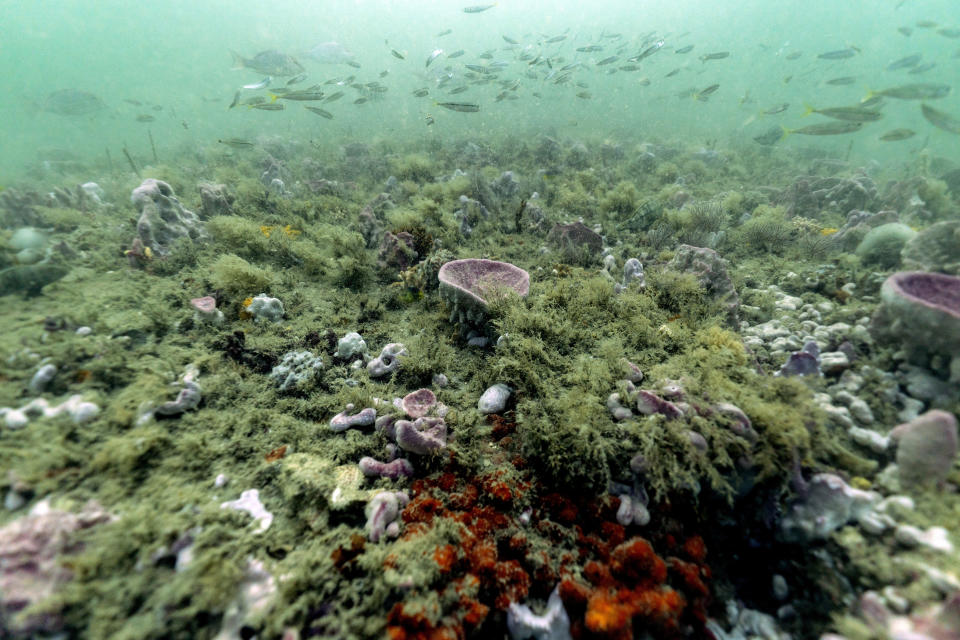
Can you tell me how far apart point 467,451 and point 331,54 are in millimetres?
27545

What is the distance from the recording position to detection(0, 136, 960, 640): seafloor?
7.72 ft

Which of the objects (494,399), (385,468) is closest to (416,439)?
(385,468)

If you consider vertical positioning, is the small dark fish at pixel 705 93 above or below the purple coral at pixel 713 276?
above

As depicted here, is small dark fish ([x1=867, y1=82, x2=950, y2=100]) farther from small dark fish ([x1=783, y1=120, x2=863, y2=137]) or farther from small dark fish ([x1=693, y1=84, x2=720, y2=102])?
small dark fish ([x1=693, y1=84, x2=720, y2=102])

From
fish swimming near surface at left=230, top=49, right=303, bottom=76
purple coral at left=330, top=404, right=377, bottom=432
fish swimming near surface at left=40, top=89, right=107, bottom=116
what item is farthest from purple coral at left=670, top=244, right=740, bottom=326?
fish swimming near surface at left=40, top=89, right=107, bottom=116

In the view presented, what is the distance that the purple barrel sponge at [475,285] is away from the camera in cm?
503

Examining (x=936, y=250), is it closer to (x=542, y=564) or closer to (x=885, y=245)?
(x=885, y=245)

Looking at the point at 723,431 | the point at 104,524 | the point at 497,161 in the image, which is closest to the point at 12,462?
the point at 104,524

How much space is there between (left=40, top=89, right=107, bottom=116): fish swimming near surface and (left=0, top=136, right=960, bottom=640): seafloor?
24349mm

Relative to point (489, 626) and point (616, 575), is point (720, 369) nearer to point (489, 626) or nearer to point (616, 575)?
point (616, 575)

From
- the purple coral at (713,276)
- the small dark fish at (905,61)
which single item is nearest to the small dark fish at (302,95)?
the purple coral at (713,276)

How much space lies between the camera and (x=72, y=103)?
20.9m

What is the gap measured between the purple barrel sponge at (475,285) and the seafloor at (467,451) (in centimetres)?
11

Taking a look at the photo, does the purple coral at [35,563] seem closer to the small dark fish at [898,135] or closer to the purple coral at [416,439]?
the purple coral at [416,439]
